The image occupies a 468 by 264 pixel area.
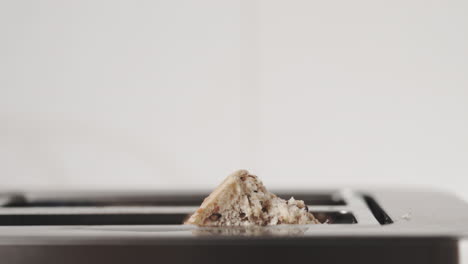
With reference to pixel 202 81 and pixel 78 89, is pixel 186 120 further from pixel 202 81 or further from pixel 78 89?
pixel 78 89

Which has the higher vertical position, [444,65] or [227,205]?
[444,65]

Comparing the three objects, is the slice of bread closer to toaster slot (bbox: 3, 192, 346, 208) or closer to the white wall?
toaster slot (bbox: 3, 192, 346, 208)

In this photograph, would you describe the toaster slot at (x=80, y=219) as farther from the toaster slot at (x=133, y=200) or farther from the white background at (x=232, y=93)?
the white background at (x=232, y=93)

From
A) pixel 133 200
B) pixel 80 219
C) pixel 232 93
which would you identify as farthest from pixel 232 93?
pixel 80 219

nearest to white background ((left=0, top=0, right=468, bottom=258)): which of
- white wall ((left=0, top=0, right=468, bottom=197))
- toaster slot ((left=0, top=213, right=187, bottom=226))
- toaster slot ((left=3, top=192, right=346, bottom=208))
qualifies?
white wall ((left=0, top=0, right=468, bottom=197))

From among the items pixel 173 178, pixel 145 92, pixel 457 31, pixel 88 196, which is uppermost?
pixel 457 31

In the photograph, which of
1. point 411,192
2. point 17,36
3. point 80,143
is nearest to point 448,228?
point 411,192

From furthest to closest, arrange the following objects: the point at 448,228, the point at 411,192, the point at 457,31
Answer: the point at 457,31 < the point at 411,192 < the point at 448,228

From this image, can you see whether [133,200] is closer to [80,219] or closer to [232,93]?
[80,219]

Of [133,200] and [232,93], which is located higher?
[232,93]
